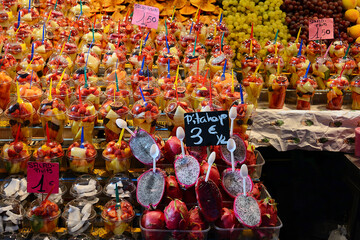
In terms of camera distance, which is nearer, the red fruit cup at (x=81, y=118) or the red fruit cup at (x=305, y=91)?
the red fruit cup at (x=81, y=118)

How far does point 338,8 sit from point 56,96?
8.53ft

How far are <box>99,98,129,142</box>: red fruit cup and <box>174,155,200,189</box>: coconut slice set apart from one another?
51 cm

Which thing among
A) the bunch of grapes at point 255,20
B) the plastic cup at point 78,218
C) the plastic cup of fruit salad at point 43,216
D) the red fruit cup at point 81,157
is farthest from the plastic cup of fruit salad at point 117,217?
the bunch of grapes at point 255,20

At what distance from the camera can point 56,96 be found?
90.7 inches

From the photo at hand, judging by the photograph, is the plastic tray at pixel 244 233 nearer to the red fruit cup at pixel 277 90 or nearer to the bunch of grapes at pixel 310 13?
the red fruit cup at pixel 277 90

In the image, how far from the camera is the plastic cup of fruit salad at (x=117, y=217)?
66.2 inches

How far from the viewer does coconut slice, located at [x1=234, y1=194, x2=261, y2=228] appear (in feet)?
5.25

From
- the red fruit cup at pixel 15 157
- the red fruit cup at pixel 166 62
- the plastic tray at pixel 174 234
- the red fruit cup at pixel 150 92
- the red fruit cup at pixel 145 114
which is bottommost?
the plastic tray at pixel 174 234

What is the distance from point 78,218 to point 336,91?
1.95 metres

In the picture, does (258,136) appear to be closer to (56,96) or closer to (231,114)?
(231,114)

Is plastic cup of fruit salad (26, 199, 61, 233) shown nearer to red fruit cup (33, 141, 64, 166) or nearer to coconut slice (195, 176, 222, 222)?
red fruit cup (33, 141, 64, 166)

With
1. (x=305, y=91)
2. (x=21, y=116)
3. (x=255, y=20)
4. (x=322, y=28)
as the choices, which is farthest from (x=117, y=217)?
(x=255, y=20)

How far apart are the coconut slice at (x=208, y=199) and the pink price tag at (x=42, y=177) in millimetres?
564

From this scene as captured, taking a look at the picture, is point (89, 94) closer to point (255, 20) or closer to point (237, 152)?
point (237, 152)
